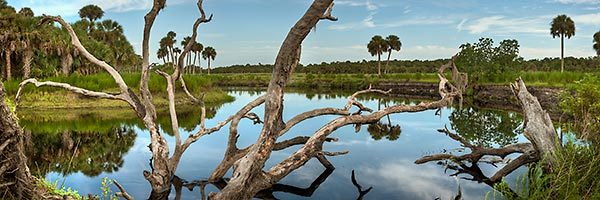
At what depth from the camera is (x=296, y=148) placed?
16.8 metres

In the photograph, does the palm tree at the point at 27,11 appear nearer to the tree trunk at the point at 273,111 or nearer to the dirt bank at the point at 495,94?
the dirt bank at the point at 495,94

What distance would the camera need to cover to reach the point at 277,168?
860cm

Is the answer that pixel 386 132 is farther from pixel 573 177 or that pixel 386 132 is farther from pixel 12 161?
pixel 12 161

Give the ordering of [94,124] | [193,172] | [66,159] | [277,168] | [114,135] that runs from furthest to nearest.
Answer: [94,124] → [114,135] → [66,159] → [193,172] → [277,168]

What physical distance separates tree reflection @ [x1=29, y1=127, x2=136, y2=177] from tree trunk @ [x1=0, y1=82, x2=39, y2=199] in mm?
6448

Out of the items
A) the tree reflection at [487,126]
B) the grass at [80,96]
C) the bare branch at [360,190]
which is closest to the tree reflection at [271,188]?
the bare branch at [360,190]

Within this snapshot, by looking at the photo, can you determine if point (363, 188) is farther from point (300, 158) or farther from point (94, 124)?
point (94, 124)

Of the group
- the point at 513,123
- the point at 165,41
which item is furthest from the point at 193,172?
the point at 165,41

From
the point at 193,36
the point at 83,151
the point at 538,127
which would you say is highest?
the point at 193,36

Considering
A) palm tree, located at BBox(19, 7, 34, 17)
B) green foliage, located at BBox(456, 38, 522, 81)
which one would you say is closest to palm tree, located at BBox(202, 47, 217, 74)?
palm tree, located at BBox(19, 7, 34, 17)

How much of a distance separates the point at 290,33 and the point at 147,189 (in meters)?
6.16

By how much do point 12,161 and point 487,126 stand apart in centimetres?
2026

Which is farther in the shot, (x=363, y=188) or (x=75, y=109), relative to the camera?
(x=75, y=109)

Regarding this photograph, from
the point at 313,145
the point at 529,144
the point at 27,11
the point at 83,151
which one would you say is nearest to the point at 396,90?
the point at 27,11
